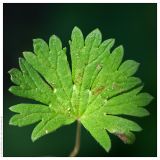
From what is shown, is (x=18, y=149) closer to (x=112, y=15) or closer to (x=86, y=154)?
(x=86, y=154)

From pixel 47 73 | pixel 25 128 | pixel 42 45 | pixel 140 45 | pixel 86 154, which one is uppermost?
pixel 140 45

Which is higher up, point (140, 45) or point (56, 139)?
point (140, 45)

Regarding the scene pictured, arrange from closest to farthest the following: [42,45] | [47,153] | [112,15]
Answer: [42,45] → [47,153] → [112,15]

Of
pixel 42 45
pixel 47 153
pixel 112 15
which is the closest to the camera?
pixel 42 45

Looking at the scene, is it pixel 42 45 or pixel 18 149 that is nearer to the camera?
pixel 42 45

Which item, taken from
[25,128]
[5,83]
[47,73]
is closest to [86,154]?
[25,128]

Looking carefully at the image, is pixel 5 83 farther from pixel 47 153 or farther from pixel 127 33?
pixel 127 33

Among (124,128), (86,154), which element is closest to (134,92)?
(124,128)
